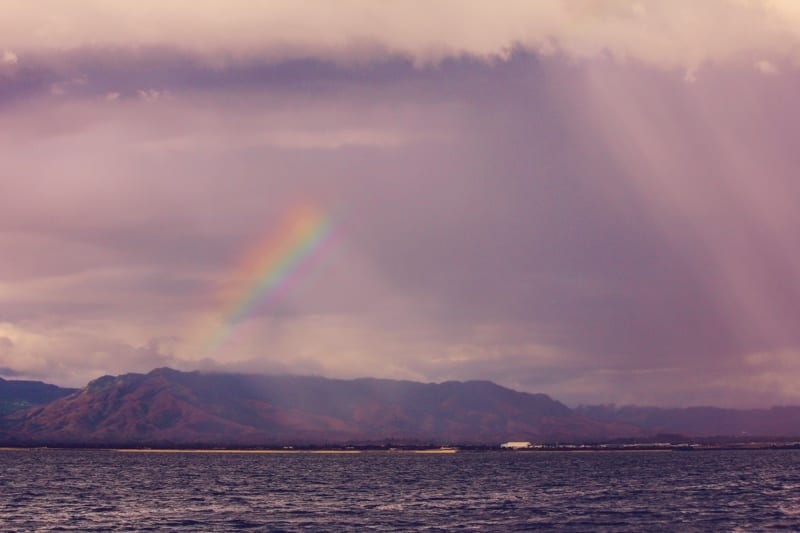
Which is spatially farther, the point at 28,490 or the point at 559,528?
the point at 28,490

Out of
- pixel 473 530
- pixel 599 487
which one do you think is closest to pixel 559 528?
pixel 473 530

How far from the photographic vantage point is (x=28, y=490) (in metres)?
161

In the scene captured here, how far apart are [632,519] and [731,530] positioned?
533 inches

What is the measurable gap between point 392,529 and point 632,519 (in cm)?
3008

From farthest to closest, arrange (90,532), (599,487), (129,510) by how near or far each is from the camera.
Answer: (599,487) → (129,510) → (90,532)

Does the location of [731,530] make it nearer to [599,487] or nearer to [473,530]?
[473,530]

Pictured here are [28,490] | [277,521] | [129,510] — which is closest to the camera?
[277,521]

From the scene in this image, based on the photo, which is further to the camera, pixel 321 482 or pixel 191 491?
pixel 321 482

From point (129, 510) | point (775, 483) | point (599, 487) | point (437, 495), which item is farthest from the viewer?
point (775, 483)

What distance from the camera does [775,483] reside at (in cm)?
18400

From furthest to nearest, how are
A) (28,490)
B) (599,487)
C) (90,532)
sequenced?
(599,487)
(28,490)
(90,532)

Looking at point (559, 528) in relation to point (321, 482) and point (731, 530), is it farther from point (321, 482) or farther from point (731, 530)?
point (321, 482)

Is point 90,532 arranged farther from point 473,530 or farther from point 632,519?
point 632,519

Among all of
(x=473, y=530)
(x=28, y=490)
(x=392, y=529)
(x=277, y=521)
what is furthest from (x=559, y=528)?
(x=28, y=490)
